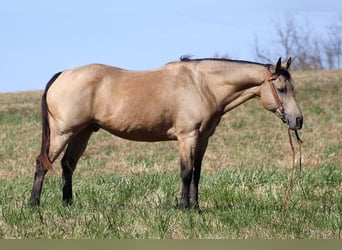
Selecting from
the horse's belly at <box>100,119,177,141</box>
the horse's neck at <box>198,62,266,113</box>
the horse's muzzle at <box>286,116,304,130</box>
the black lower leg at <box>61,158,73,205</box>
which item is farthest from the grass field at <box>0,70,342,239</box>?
the horse's neck at <box>198,62,266,113</box>

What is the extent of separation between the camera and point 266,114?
2852cm

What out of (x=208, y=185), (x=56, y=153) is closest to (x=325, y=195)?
(x=208, y=185)

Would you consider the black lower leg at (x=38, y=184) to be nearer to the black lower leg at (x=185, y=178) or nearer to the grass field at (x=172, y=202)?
the grass field at (x=172, y=202)

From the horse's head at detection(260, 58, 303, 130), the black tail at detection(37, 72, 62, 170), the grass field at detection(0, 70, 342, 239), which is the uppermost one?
the horse's head at detection(260, 58, 303, 130)

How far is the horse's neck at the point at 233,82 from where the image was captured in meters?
9.13

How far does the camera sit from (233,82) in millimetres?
9180

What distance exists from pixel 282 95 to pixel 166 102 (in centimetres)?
164

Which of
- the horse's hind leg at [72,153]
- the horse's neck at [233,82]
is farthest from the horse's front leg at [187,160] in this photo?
the horse's hind leg at [72,153]

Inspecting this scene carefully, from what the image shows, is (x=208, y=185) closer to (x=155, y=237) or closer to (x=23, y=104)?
(x=155, y=237)

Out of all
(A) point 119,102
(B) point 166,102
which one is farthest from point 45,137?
(B) point 166,102

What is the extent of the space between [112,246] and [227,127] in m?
20.9

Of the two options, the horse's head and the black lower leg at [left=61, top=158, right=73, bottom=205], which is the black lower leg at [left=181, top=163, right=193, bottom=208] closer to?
the horse's head

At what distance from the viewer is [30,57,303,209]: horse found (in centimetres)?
884

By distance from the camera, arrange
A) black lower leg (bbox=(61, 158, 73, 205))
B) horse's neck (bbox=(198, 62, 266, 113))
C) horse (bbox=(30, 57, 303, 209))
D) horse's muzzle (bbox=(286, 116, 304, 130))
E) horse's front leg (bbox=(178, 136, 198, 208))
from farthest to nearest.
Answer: black lower leg (bbox=(61, 158, 73, 205)) → horse's neck (bbox=(198, 62, 266, 113)) → horse's muzzle (bbox=(286, 116, 304, 130)) → horse (bbox=(30, 57, 303, 209)) → horse's front leg (bbox=(178, 136, 198, 208))
